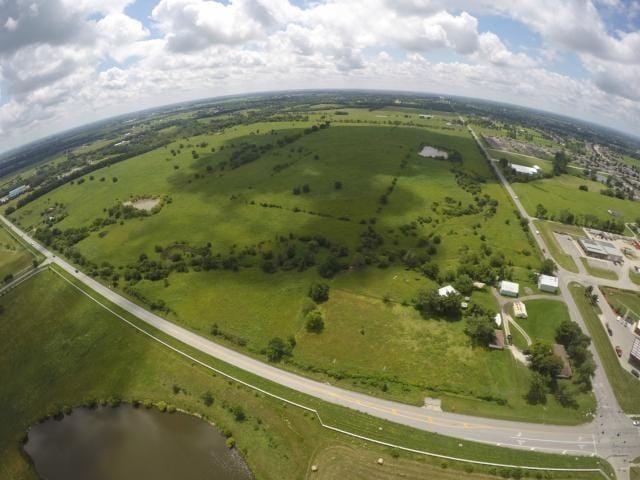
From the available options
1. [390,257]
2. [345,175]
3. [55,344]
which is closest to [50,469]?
[55,344]

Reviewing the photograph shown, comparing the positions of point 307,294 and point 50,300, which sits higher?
point 307,294

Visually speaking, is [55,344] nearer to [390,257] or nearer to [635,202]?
[390,257]

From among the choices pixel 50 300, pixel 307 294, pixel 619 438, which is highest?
pixel 619 438

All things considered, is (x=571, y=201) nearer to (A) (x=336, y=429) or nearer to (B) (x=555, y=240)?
(B) (x=555, y=240)

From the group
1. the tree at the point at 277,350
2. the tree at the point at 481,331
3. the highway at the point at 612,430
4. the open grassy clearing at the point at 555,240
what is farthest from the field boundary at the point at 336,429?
the open grassy clearing at the point at 555,240

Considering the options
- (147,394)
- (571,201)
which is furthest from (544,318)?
(571,201)

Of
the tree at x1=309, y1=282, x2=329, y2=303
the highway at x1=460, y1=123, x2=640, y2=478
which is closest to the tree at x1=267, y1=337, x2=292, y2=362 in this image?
the tree at x1=309, y1=282, x2=329, y2=303

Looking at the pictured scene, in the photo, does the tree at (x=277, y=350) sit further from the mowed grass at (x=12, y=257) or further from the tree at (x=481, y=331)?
the mowed grass at (x=12, y=257)
